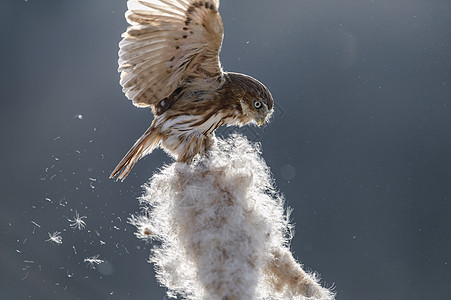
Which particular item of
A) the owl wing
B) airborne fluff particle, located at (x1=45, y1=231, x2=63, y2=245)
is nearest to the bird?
the owl wing

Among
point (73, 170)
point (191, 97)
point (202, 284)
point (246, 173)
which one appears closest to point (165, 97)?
point (191, 97)

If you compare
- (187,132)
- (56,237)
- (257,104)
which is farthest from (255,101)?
(56,237)

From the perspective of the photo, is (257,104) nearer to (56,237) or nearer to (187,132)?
(187,132)

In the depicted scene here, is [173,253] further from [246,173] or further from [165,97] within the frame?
[165,97]

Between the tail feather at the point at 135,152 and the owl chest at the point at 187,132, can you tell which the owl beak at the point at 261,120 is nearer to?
the owl chest at the point at 187,132

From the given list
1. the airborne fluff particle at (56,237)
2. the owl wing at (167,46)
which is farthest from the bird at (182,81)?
the airborne fluff particle at (56,237)

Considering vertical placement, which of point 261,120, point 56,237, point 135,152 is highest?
point 261,120

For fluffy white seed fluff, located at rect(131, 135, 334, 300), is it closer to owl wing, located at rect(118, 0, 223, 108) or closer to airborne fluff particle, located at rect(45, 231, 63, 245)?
owl wing, located at rect(118, 0, 223, 108)
